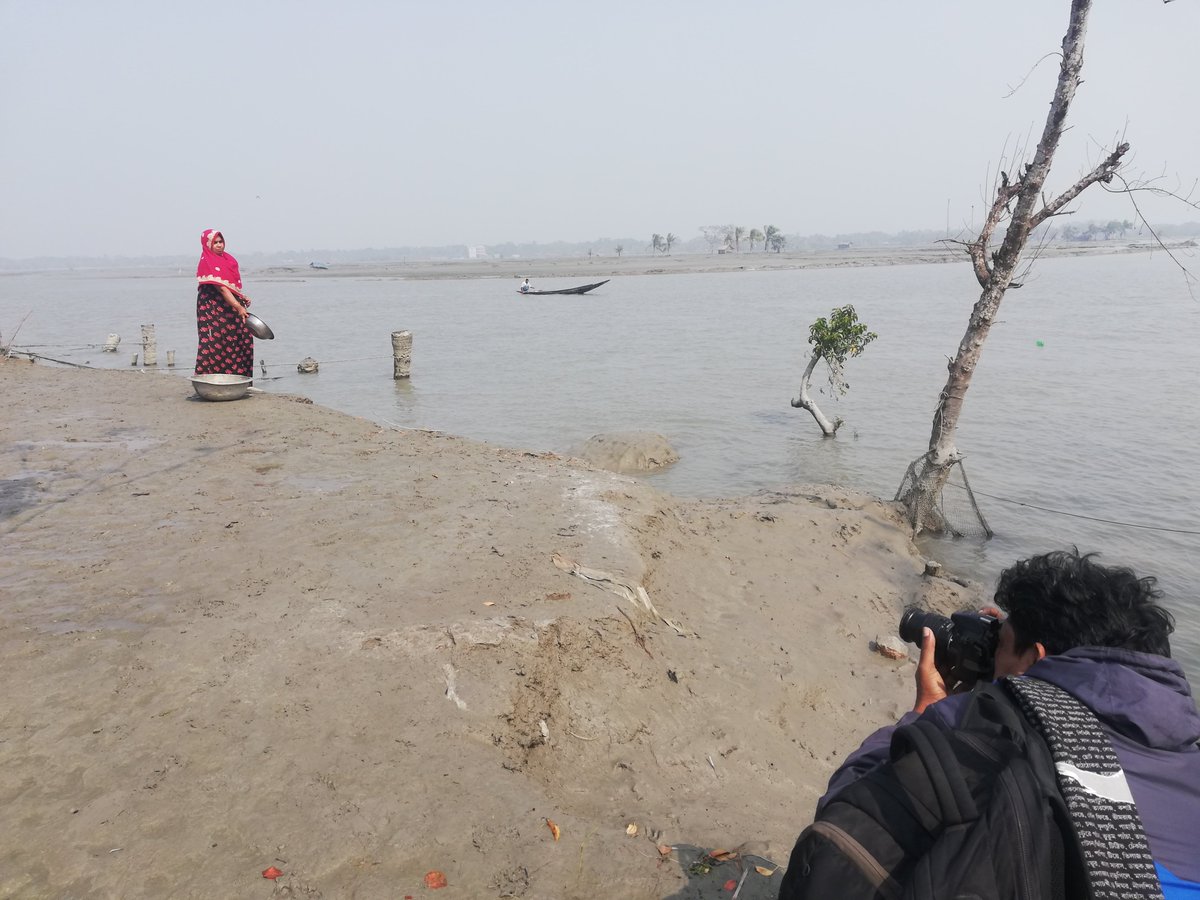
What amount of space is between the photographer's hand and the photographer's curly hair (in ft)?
0.69

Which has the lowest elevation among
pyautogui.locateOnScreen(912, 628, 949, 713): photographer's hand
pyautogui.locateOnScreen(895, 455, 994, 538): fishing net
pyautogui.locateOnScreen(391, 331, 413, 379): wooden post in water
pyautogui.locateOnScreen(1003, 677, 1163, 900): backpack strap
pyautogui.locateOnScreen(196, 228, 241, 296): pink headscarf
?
pyautogui.locateOnScreen(895, 455, 994, 538): fishing net

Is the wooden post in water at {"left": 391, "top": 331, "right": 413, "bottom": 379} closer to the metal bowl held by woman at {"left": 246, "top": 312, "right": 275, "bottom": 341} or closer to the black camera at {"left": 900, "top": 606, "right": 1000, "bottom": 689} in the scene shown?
the metal bowl held by woman at {"left": 246, "top": 312, "right": 275, "bottom": 341}

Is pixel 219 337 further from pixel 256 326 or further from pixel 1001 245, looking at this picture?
pixel 1001 245

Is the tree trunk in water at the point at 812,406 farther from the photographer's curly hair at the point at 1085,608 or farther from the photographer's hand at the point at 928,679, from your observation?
the photographer's curly hair at the point at 1085,608

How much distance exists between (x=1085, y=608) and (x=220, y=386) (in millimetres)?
9766

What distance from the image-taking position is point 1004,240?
693 cm

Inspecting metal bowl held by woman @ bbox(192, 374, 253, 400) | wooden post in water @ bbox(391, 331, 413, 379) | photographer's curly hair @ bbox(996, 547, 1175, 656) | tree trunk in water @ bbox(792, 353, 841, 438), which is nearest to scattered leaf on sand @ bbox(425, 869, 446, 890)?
photographer's curly hair @ bbox(996, 547, 1175, 656)

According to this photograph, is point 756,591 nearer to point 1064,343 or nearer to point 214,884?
point 214,884

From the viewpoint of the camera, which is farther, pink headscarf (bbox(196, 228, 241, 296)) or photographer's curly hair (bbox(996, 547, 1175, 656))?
pink headscarf (bbox(196, 228, 241, 296))

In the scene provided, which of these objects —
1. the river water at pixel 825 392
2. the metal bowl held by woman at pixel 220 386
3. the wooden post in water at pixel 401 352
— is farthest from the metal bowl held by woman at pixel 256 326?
the wooden post in water at pixel 401 352

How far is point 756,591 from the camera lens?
18.2ft

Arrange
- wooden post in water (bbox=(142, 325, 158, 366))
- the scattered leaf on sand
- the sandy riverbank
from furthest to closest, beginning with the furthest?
wooden post in water (bbox=(142, 325, 158, 366)) → the sandy riverbank → the scattered leaf on sand

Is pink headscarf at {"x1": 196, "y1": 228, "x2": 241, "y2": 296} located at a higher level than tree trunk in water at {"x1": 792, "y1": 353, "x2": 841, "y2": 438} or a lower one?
higher

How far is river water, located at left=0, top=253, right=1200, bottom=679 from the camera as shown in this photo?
368 inches
